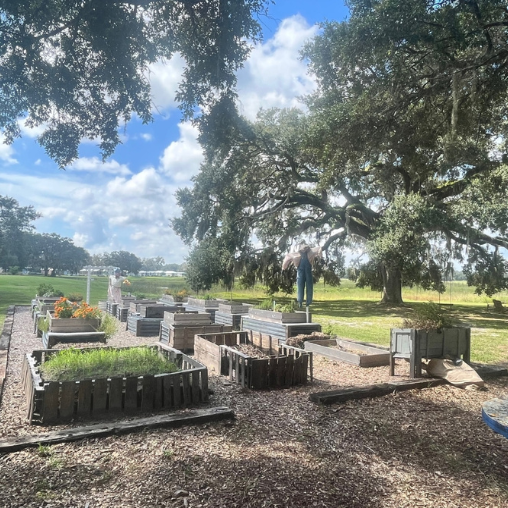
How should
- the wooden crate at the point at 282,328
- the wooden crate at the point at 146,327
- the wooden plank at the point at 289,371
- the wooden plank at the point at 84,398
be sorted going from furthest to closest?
the wooden crate at the point at 146,327 → the wooden crate at the point at 282,328 → the wooden plank at the point at 289,371 → the wooden plank at the point at 84,398

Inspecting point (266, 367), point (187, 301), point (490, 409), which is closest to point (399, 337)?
point (266, 367)

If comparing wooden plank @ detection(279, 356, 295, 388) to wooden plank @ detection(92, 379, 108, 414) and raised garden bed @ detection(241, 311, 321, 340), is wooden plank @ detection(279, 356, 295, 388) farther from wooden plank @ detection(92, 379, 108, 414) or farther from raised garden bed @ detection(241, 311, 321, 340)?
raised garden bed @ detection(241, 311, 321, 340)

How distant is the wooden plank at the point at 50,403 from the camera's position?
13.1 feet

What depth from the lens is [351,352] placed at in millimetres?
8008

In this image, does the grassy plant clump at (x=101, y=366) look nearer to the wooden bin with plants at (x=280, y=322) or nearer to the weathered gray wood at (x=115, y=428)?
the weathered gray wood at (x=115, y=428)

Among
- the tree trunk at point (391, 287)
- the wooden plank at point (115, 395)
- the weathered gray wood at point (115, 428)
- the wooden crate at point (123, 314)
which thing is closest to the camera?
Result: the weathered gray wood at point (115, 428)

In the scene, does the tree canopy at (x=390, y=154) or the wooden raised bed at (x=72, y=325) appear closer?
the tree canopy at (x=390, y=154)

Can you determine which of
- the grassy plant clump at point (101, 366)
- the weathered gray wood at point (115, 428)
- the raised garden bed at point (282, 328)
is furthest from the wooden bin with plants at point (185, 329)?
the weathered gray wood at point (115, 428)

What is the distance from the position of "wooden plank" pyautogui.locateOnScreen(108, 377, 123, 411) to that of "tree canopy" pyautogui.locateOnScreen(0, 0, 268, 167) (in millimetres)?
4222

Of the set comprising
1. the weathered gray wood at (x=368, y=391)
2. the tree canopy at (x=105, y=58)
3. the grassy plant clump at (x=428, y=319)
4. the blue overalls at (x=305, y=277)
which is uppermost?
the tree canopy at (x=105, y=58)

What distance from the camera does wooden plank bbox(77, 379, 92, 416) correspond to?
4168 millimetres

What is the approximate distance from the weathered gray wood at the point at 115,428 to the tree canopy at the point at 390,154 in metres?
5.55

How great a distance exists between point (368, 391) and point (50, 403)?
11.6 ft

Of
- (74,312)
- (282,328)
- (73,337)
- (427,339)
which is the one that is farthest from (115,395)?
(282,328)
